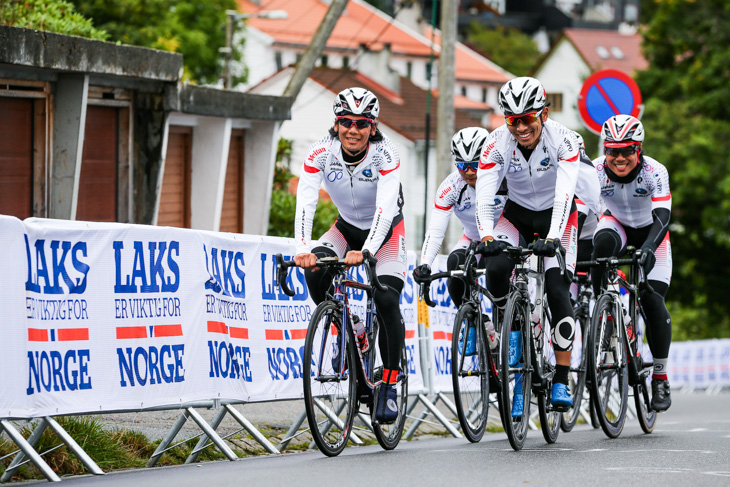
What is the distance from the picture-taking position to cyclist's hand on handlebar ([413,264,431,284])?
909cm

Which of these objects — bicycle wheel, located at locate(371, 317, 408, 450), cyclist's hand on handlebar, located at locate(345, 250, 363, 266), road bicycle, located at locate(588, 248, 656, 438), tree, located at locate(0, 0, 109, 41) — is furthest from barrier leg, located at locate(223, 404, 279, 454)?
tree, located at locate(0, 0, 109, 41)

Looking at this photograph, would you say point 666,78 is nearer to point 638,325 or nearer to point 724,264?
point 724,264

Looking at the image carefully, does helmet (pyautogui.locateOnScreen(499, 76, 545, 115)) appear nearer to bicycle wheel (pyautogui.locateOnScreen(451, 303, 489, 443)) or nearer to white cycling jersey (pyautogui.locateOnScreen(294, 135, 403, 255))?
white cycling jersey (pyautogui.locateOnScreen(294, 135, 403, 255))

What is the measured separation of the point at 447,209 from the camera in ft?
34.4

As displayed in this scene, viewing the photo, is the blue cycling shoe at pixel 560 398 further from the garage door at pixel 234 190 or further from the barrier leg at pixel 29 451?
the garage door at pixel 234 190

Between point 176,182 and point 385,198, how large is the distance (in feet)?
43.4

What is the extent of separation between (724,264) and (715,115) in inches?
244

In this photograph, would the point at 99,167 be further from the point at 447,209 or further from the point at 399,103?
the point at 399,103

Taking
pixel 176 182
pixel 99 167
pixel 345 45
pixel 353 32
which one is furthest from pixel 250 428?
pixel 353 32

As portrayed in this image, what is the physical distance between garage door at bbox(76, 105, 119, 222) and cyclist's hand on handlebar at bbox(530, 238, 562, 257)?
1046cm

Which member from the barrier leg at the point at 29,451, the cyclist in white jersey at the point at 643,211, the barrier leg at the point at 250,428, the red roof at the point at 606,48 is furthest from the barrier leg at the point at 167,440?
the red roof at the point at 606,48

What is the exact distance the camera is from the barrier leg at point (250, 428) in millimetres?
9312

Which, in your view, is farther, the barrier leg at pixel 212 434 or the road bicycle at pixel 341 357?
the barrier leg at pixel 212 434

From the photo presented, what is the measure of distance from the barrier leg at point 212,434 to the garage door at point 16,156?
788 cm
